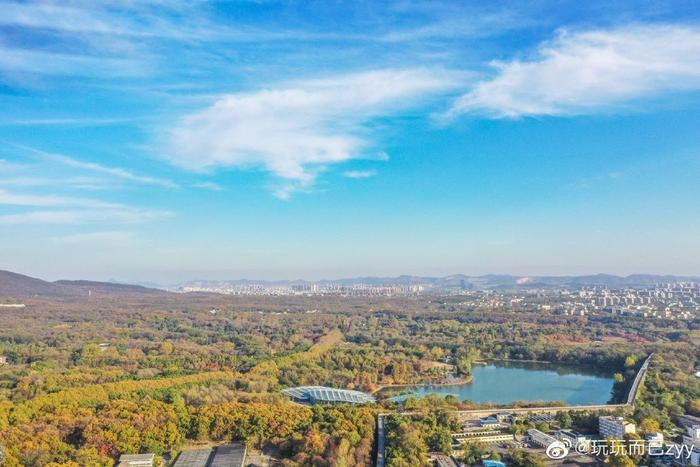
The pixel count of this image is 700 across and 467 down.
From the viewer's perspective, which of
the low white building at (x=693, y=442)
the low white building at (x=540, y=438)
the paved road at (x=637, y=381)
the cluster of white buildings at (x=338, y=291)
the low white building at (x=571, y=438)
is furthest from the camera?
the cluster of white buildings at (x=338, y=291)

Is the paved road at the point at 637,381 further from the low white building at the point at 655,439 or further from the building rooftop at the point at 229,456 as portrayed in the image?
the building rooftop at the point at 229,456

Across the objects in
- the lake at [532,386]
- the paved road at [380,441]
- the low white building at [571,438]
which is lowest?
the lake at [532,386]

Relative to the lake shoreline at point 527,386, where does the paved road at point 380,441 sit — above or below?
above

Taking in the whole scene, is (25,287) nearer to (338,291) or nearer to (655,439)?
(338,291)

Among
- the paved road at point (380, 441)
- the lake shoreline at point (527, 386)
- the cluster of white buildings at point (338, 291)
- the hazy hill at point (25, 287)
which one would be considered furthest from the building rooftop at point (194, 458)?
the cluster of white buildings at point (338, 291)

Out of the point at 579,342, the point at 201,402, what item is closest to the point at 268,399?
the point at 201,402

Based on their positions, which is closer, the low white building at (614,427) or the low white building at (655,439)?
the low white building at (655,439)

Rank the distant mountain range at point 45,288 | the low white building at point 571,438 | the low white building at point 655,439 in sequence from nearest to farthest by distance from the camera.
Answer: the low white building at point 655,439 → the low white building at point 571,438 → the distant mountain range at point 45,288

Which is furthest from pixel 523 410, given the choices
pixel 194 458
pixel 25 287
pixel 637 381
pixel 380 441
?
pixel 25 287
